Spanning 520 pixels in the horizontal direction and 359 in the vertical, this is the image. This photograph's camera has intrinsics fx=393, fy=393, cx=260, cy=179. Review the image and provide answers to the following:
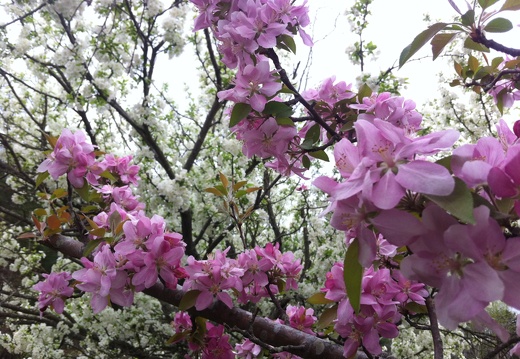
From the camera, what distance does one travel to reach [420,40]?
821 mm

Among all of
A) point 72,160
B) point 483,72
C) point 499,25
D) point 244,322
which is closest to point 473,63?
point 483,72

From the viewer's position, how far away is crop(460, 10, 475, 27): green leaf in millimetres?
853

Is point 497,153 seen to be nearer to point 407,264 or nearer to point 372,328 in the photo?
point 407,264

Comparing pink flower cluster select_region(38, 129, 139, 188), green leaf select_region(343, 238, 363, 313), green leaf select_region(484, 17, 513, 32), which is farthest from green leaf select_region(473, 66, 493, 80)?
pink flower cluster select_region(38, 129, 139, 188)

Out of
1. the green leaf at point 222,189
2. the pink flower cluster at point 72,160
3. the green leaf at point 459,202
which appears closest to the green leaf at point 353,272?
the green leaf at point 459,202

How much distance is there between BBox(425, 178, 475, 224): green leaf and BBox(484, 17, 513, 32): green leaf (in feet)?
2.14

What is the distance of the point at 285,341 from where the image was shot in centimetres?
123

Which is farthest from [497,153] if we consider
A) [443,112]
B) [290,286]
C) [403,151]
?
[443,112]

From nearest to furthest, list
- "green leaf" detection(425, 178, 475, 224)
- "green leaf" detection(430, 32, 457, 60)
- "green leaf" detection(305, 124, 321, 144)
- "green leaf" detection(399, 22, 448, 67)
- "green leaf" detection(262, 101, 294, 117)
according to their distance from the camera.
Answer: "green leaf" detection(425, 178, 475, 224) < "green leaf" detection(399, 22, 448, 67) < "green leaf" detection(430, 32, 457, 60) < "green leaf" detection(262, 101, 294, 117) < "green leaf" detection(305, 124, 321, 144)

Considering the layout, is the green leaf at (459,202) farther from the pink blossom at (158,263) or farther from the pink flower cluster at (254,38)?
the pink blossom at (158,263)

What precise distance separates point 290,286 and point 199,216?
2.53 m

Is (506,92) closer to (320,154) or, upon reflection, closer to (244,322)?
(320,154)

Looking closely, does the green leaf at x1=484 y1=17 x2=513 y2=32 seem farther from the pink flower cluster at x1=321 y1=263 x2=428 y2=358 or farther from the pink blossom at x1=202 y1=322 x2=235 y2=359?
the pink blossom at x1=202 y1=322 x2=235 y2=359

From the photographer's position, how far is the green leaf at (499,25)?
872 mm
